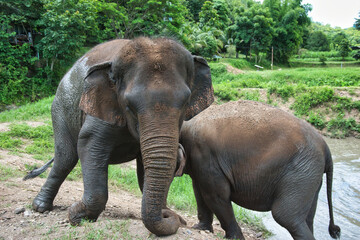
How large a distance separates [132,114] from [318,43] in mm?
63748

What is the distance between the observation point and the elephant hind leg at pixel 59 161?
4.98 meters

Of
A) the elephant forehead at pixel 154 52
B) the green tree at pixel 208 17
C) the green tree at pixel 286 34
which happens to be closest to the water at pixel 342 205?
the elephant forehead at pixel 154 52

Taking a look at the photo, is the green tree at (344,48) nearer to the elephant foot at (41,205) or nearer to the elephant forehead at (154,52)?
the elephant foot at (41,205)

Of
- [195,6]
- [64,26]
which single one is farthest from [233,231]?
[195,6]

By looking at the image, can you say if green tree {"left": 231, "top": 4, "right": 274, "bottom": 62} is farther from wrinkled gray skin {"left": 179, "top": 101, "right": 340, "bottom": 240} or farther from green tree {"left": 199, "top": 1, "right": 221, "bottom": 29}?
wrinkled gray skin {"left": 179, "top": 101, "right": 340, "bottom": 240}

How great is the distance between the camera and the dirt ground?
12.1 ft

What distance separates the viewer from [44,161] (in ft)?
27.4

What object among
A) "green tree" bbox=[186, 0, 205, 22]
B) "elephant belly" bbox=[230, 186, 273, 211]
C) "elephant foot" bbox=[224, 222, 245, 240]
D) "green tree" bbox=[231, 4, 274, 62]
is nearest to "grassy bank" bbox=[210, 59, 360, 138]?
"elephant belly" bbox=[230, 186, 273, 211]

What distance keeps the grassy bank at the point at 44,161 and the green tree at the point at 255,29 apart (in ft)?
104

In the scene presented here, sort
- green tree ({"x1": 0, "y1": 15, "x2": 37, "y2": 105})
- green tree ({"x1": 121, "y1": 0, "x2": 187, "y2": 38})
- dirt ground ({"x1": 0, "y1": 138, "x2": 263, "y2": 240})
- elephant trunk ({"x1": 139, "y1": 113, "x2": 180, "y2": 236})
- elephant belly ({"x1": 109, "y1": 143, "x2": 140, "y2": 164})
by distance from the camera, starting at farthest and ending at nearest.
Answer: green tree ({"x1": 121, "y1": 0, "x2": 187, "y2": 38}) → green tree ({"x1": 0, "y1": 15, "x2": 37, "y2": 105}) → elephant belly ({"x1": 109, "y1": 143, "x2": 140, "y2": 164}) → dirt ground ({"x1": 0, "y1": 138, "x2": 263, "y2": 240}) → elephant trunk ({"x1": 139, "y1": 113, "x2": 180, "y2": 236})

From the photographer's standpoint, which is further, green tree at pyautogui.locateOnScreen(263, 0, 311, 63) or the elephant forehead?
green tree at pyautogui.locateOnScreen(263, 0, 311, 63)

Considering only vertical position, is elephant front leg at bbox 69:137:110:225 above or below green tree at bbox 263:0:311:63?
below

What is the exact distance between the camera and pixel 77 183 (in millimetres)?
7586

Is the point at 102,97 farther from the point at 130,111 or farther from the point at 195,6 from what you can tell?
the point at 195,6
